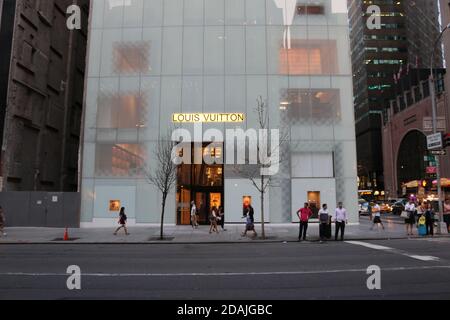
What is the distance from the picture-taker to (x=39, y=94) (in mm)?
32562

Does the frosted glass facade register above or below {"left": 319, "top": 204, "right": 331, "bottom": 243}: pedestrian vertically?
above

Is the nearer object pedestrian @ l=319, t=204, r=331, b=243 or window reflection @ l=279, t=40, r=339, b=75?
pedestrian @ l=319, t=204, r=331, b=243

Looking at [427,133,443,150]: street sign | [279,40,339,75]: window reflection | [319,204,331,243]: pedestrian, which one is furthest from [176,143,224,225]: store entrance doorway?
[427,133,443,150]: street sign

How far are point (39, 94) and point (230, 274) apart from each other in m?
29.2

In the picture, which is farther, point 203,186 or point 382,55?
point 382,55

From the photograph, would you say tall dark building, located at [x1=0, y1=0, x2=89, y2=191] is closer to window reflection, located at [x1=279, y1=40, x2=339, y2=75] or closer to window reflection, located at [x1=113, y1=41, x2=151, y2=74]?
window reflection, located at [x1=113, y1=41, x2=151, y2=74]

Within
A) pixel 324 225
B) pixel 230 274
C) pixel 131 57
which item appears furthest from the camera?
pixel 131 57

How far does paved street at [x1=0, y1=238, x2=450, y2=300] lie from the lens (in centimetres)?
733

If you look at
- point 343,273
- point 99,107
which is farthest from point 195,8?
point 343,273

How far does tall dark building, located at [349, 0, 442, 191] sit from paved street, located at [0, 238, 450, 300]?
9933 centimetres

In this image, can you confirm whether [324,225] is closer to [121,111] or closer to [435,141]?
[435,141]

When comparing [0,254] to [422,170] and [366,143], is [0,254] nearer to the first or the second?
[422,170]

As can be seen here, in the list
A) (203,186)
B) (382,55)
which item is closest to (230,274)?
(203,186)

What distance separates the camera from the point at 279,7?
2805 cm
